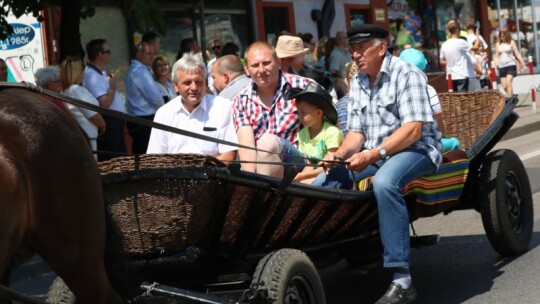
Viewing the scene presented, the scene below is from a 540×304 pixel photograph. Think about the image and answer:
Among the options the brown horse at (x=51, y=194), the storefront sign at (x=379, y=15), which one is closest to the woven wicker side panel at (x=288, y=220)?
the brown horse at (x=51, y=194)

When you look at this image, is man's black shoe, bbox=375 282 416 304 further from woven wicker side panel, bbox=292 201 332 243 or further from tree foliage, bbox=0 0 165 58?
tree foliage, bbox=0 0 165 58

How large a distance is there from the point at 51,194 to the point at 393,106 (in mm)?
2667

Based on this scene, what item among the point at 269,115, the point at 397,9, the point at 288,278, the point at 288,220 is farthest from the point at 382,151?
the point at 397,9

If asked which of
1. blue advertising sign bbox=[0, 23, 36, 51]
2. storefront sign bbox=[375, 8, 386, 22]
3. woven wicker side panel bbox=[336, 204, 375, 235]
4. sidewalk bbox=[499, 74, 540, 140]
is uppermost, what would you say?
storefront sign bbox=[375, 8, 386, 22]

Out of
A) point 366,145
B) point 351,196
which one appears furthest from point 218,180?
point 366,145

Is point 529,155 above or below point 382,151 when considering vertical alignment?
below

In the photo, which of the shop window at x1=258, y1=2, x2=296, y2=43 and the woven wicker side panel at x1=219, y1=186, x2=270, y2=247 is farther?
the shop window at x1=258, y1=2, x2=296, y2=43

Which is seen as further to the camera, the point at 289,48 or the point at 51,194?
the point at 289,48

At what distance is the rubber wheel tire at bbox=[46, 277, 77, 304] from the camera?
559 centimetres

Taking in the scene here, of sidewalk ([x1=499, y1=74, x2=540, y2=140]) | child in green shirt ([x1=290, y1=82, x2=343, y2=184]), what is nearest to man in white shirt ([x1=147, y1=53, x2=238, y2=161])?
child in green shirt ([x1=290, y1=82, x2=343, y2=184])

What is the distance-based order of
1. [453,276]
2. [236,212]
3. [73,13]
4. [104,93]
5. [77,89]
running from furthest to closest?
1. [104,93]
2. [73,13]
3. [77,89]
4. [453,276]
5. [236,212]

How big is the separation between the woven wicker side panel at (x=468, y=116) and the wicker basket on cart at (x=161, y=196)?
362cm

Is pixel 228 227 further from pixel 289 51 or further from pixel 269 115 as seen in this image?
pixel 289 51

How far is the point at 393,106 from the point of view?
21.5ft
